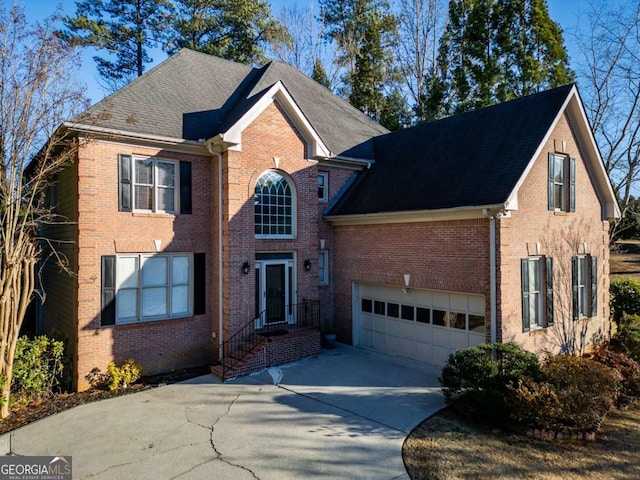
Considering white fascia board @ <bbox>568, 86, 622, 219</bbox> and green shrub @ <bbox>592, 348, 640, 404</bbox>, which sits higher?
white fascia board @ <bbox>568, 86, 622, 219</bbox>

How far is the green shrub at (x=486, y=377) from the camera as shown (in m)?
8.56

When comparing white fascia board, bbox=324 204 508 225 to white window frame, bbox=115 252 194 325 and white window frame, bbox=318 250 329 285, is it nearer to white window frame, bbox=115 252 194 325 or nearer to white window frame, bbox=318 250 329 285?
white window frame, bbox=318 250 329 285

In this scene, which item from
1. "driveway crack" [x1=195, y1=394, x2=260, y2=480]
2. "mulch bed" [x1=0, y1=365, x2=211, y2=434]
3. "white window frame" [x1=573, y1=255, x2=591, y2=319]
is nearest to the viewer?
"driveway crack" [x1=195, y1=394, x2=260, y2=480]

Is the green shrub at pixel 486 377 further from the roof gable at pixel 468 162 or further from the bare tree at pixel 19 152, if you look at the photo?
the bare tree at pixel 19 152

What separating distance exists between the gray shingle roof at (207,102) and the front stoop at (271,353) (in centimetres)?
649

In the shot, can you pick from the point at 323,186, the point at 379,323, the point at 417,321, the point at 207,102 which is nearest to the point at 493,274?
the point at 417,321

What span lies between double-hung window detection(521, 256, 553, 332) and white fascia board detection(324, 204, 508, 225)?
2052 mm

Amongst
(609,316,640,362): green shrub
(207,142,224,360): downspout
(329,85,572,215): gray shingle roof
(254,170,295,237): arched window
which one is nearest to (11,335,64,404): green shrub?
(207,142,224,360): downspout

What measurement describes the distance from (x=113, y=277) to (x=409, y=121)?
24.8m

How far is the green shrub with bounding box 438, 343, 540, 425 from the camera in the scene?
28.1ft

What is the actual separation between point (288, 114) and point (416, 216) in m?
5.23

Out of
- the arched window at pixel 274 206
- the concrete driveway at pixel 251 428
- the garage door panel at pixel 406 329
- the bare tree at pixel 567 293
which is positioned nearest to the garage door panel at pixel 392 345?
the garage door panel at pixel 406 329

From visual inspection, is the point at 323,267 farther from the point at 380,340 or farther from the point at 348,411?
the point at 348,411

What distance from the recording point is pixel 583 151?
1362 centimetres
